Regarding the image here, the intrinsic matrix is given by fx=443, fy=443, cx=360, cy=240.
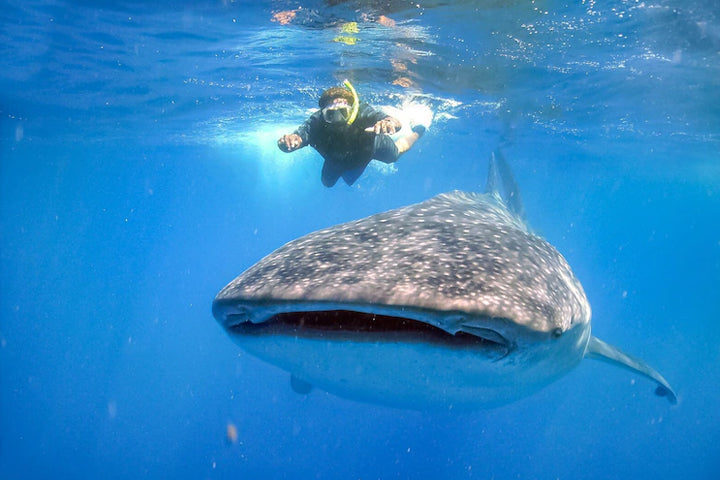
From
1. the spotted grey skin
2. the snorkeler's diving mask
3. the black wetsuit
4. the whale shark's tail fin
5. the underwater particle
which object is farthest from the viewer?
the underwater particle

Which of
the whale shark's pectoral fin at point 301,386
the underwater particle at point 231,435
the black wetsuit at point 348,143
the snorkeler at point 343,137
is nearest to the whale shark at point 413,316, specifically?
the whale shark's pectoral fin at point 301,386

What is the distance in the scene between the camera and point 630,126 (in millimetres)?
19672

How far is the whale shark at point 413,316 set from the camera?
1992 millimetres

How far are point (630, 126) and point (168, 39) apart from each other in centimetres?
1883

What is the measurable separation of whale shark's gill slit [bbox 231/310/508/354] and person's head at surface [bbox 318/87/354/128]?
213 inches

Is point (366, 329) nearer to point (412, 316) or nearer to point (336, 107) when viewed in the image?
point (412, 316)

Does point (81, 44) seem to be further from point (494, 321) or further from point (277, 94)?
point (494, 321)

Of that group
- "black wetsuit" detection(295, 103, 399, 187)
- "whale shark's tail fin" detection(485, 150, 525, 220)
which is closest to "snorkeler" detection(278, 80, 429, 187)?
"black wetsuit" detection(295, 103, 399, 187)

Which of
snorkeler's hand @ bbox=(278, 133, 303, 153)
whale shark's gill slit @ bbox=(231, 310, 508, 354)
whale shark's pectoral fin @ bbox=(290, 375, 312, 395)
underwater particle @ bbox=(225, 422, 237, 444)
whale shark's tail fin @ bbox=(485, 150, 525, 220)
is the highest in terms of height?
whale shark's gill slit @ bbox=(231, 310, 508, 354)

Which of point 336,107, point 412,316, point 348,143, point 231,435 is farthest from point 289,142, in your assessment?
point 231,435

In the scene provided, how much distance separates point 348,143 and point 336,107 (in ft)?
3.44

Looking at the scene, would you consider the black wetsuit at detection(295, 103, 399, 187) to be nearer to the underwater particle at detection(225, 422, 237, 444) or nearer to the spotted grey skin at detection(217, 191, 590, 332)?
the spotted grey skin at detection(217, 191, 590, 332)

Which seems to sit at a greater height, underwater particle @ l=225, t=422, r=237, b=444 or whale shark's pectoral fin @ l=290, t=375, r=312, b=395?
whale shark's pectoral fin @ l=290, t=375, r=312, b=395

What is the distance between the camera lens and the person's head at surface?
7.12m
